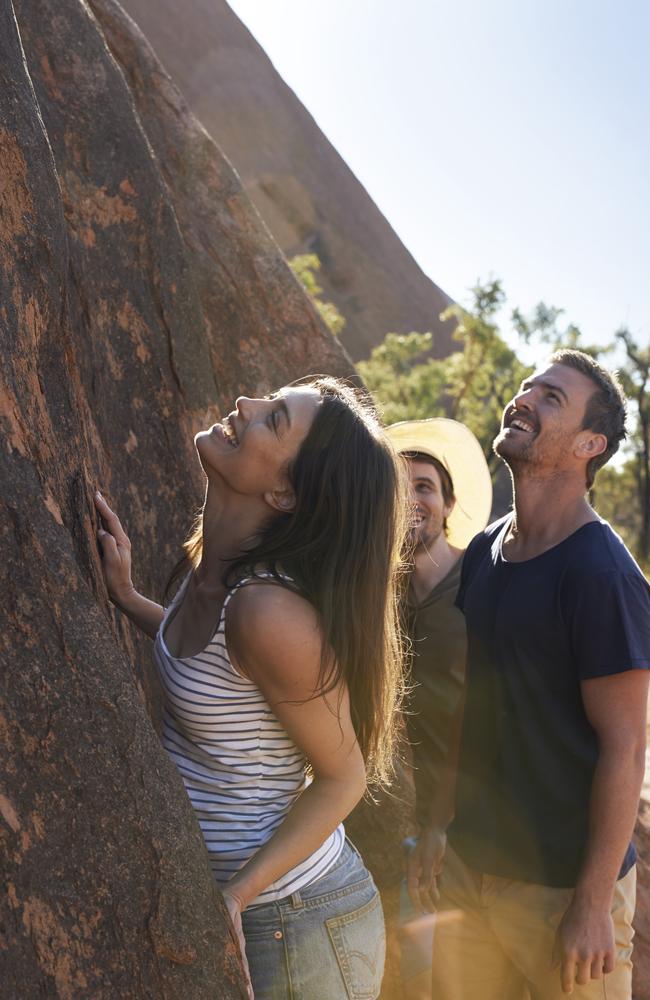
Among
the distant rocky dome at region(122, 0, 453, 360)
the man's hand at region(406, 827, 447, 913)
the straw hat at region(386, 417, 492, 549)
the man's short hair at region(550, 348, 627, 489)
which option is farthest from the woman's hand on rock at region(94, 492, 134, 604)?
the distant rocky dome at region(122, 0, 453, 360)

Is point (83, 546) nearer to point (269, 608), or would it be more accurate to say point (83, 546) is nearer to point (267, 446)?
point (267, 446)

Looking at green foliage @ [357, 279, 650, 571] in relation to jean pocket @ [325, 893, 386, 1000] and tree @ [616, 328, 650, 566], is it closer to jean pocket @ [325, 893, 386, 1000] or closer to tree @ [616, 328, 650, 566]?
tree @ [616, 328, 650, 566]

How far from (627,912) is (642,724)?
1.81 ft

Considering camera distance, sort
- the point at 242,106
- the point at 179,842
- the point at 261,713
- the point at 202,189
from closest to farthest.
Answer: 1. the point at 179,842
2. the point at 261,713
3. the point at 202,189
4. the point at 242,106

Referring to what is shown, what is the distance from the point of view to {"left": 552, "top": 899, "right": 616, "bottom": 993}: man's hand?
2.59 m

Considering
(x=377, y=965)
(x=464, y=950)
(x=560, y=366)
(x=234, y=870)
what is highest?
(x=560, y=366)

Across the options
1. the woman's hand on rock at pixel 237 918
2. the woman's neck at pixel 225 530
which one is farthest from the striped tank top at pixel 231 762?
the woman's neck at pixel 225 530

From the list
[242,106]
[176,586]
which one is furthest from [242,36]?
→ [176,586]

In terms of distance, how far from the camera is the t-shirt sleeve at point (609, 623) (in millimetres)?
2592

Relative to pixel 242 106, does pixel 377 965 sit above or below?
below

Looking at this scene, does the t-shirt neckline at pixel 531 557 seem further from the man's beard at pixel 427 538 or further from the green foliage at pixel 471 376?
the green foliage at pixel 471 376

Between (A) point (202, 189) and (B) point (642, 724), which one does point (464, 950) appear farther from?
(A) point (202, 189)

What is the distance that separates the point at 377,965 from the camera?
2.04 m

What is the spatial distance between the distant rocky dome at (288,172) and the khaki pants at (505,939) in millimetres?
31902
